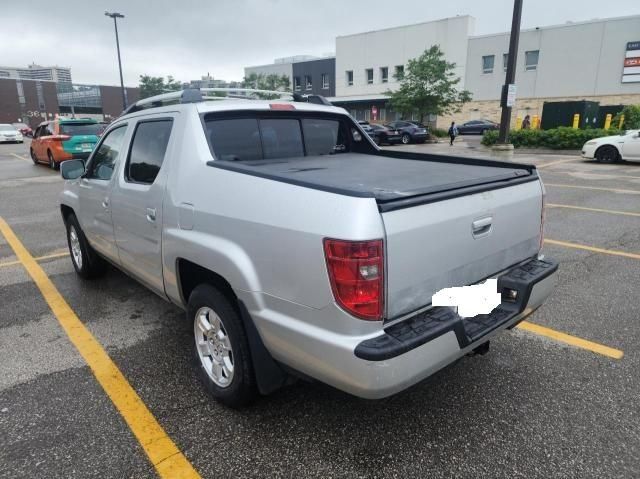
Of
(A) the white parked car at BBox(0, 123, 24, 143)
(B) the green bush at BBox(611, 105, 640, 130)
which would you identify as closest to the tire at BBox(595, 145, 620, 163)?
(B) the green bush at BBox(611, 105, 640, 130)

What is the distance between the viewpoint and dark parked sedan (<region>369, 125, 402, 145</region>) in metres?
28.4

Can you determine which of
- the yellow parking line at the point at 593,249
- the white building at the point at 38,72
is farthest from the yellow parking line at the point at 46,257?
the white building at the point at 38,72

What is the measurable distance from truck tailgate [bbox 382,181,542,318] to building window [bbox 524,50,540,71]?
4452 cm

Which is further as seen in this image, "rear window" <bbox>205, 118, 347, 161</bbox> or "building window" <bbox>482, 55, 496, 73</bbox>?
"building window" <bbox>482, 55, 496, 73</bbox>

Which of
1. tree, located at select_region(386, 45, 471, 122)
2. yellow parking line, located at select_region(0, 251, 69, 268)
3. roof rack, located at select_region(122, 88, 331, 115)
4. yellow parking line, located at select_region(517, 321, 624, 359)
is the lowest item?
yellow parking line, located at select_region(0, 251, 69, 268)

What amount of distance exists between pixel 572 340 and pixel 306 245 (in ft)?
8.81

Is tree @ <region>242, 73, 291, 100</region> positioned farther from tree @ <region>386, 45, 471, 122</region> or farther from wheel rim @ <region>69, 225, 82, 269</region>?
wheel rim @ <region>69, 225, 82, 269</region>

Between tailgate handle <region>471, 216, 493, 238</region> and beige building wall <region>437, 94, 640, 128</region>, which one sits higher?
beige building wall <region>437, 94, 640, 128</region>

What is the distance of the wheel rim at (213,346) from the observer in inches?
107

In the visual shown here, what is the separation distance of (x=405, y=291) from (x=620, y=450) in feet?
4.90

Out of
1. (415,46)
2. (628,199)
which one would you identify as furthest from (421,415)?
(415,46)

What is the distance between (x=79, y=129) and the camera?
15656 mm

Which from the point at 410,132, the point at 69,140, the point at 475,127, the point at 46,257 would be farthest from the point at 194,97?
the point at 475,127

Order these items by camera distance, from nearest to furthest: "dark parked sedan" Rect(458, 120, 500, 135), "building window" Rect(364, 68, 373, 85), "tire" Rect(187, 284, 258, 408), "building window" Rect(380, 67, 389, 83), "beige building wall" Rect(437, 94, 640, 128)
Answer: "tire" Rect(187, 284, 258, 408), "beige building wall" Rect(437, 94, 640, 128), "dark parked sedan" Rect(458, 120, 500, 135), "building window" Rect(380, 67, 389, 83), "building window" Rect(364, 68, 373, 85)
